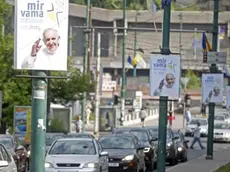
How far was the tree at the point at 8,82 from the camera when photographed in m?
42.7

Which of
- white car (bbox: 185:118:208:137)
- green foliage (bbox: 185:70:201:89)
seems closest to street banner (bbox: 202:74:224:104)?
white car (bbox: 185:118:208:137)

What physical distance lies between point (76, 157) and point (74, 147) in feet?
3.47

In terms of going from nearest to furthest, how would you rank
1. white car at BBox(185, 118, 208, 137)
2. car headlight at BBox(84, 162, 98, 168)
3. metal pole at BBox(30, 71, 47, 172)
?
metal pole at BBox(30, 71, 47, 172)
car headlight at BBox(84, 162, 98, 168)
white car at BBox(185, 118, 208, 137)

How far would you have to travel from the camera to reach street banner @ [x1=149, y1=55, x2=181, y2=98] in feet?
71.4

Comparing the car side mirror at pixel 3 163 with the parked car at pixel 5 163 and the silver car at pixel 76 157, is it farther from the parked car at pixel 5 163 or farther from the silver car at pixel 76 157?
the silver car at pixel 76 157

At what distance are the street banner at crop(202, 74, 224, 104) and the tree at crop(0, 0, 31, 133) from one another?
11219 mm

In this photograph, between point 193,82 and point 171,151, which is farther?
point 193,82

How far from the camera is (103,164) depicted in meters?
24.9

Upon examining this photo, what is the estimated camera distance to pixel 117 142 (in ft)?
100

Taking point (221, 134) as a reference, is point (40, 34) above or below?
above

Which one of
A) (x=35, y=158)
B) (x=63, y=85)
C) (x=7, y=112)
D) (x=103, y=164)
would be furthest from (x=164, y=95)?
(x=63, y=85)

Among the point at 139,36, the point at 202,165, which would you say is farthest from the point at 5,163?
the point at 139,36

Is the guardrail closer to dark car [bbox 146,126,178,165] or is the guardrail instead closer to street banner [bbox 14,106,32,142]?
street banner [bbox 14,106,32,142]

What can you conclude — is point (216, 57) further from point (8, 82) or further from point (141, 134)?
point (8, 82)
